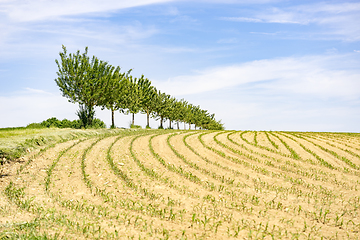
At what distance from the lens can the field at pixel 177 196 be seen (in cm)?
762

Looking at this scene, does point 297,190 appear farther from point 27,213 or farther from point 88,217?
point 27,213

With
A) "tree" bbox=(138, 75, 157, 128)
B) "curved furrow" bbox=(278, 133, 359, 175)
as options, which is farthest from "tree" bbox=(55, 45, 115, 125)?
"curved furrow" bbox=(278, 133, 359, 175)

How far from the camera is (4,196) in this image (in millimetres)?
10430

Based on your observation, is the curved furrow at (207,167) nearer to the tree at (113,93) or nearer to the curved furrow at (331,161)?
the curved furrow at (331,161)

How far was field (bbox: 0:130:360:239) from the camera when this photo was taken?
300 inches

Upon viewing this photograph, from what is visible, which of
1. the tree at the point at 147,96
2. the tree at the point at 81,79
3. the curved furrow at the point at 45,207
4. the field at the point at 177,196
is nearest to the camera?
the curved furrow at the point at 45,207

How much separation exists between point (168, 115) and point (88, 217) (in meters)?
59.7

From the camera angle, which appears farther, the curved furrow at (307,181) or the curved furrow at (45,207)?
the curved furrow at (307,181)

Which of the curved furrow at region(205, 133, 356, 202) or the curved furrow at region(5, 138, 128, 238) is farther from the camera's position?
the curved furrow at region(205, 133, 356, 202)

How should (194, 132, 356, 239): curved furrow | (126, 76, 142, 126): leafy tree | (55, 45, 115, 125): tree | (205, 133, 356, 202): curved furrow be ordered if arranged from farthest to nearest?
(126, 76, 142, 126): leafy tree, (55, 45, 115, 125): tree, (205, 133, 356, 202): curved furrow, (194, 132, 356, 239): curved furrow

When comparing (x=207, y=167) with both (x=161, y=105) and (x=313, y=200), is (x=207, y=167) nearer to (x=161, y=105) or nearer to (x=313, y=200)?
(x=313, y=200)

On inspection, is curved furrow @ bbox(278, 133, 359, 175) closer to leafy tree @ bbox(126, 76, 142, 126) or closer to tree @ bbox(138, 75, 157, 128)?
leafy tree @ bbox(126, 76, 142, 126)

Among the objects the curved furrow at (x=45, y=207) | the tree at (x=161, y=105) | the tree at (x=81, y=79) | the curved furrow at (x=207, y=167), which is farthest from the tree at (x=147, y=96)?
the curved furrow at (x=45, y=207)

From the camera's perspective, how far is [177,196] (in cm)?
1029
